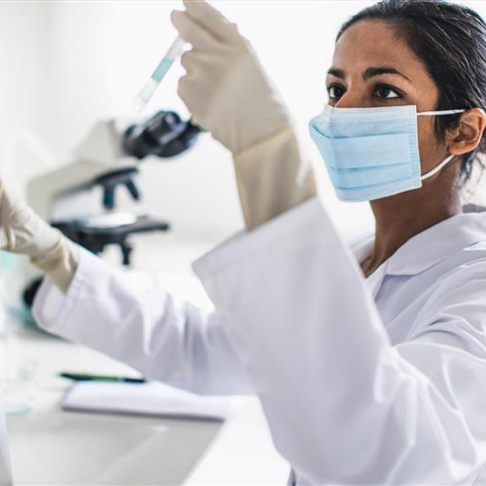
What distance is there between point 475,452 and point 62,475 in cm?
76

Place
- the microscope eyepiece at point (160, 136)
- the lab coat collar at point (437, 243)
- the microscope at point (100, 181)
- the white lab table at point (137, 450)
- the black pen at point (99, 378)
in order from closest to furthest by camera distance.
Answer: the lab coat collar at point (437, 243) < the white lab table at point (137, 450) < the black pen at point (99, 378) < the microscope eyepiece at point (160, 136) < the microscope at point (100, 181)

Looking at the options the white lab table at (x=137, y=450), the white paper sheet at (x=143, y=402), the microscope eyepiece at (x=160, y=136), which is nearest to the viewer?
the white lab table at (x=137, y=450)

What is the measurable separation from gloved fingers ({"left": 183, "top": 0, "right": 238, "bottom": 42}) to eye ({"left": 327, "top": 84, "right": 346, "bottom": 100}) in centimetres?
46

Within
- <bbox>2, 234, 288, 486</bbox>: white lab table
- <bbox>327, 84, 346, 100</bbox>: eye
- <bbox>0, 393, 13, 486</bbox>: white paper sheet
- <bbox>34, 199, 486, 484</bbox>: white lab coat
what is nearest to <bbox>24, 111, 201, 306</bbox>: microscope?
<bbox>2, 234, 288, 486</bbox>: white lab table

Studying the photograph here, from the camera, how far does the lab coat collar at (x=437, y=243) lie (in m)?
1.03

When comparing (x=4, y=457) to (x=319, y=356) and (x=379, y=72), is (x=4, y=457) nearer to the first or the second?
(x=319, y=356)

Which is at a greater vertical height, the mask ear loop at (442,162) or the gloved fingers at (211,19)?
the gloved fingers at (211,19)

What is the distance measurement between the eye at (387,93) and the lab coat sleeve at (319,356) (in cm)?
48

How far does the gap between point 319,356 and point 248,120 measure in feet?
0.70

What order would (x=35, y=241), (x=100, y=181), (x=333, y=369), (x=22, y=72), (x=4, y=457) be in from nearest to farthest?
(x=333, y=369) → (x=4, y=457) → (x=35, y=241) → (x=100, y=181) → (x=22, y=72)

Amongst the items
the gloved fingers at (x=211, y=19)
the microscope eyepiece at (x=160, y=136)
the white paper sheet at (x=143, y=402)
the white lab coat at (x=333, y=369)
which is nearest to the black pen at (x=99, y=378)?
the white paper sheet at (x=143, y=402)

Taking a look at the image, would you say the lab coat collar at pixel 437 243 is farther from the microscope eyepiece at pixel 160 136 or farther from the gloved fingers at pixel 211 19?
the microscope eyepiece at pixel 160 136

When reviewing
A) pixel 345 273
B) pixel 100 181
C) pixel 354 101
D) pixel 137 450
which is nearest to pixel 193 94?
pixel 345 273

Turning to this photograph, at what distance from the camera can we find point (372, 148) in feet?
3.43
